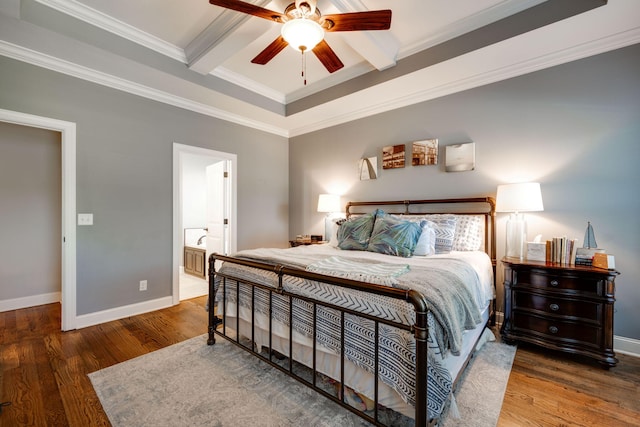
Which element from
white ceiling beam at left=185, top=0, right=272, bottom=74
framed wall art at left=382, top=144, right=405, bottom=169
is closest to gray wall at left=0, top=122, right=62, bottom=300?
white ceiling beam at left=185, top=0, right=272, bottom=74

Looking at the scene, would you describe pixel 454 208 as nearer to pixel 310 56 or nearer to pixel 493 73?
pixel 493 73

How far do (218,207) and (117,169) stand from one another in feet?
4.90

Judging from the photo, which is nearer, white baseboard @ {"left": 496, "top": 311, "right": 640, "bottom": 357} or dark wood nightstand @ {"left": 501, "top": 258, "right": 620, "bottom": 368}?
dark wood nightstand @ {"left": 501, "top": 258, "right": 620, "bottom": 368}

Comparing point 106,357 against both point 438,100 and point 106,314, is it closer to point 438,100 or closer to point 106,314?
point 106,314

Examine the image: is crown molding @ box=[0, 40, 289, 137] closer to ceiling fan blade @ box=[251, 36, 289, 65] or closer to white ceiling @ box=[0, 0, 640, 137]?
white ceiling @ box=[0, 0, 640, 137]

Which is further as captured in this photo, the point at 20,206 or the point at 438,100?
the point at 20,206

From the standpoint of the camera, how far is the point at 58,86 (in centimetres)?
271

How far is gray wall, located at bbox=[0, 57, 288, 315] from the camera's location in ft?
8.78

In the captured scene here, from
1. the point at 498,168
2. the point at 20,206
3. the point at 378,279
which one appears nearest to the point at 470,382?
the point at 378,279

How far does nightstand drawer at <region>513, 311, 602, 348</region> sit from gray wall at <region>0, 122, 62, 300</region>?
5464 millimetres

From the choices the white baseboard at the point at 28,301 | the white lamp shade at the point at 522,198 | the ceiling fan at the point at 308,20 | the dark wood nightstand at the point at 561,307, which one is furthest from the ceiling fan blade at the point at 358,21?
the white baseboard at the point at 28,301

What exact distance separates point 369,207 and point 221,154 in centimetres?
227

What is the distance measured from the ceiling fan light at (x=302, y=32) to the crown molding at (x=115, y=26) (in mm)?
1615

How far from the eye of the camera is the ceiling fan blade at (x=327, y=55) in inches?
86.8
